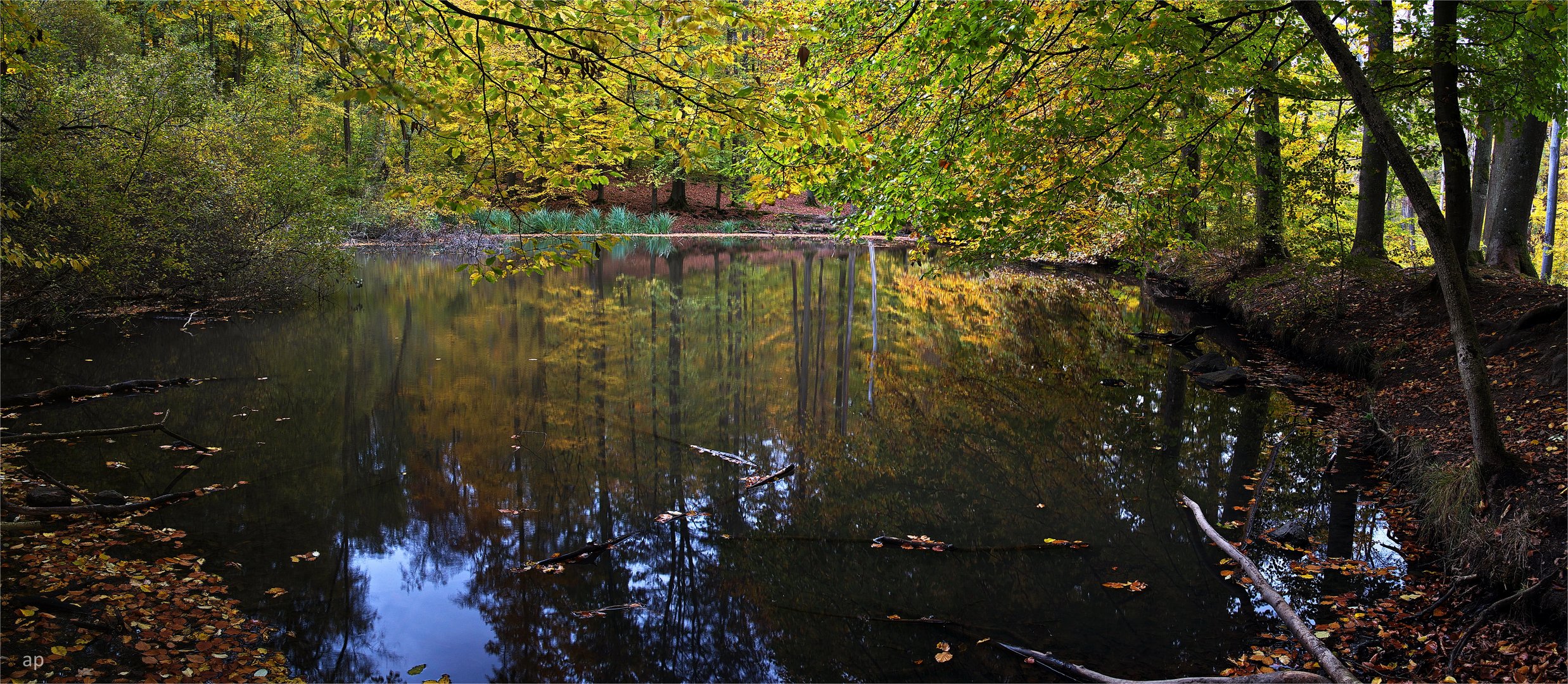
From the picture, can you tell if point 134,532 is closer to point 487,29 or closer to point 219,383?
point 487,29

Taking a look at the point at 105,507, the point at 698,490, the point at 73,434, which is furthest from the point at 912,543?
the point at 73,434

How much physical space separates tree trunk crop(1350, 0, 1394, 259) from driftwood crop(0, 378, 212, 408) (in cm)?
1307

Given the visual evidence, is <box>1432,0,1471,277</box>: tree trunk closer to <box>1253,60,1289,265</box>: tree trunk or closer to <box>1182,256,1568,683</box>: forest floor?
<box>1182,256,1568,683</box>: forest floor

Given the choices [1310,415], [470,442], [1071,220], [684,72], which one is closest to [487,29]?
[684,72]

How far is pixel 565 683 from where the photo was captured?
13.4 feet

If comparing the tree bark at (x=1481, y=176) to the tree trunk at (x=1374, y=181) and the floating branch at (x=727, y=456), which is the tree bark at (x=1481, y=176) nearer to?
the tree trunk at (x=1374, y=181)

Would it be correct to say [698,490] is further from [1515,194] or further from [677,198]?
[677,198]

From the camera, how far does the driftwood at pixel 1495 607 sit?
3.81m

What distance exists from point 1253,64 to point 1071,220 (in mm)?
2360

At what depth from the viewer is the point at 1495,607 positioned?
404cm

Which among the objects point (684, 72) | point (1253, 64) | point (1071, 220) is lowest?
point (1071, 220)

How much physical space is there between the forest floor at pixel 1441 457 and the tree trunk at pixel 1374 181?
0.46m

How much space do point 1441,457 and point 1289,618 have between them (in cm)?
311

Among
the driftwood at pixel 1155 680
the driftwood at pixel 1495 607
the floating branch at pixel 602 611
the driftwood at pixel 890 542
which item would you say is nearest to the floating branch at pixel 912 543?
the driftwood at pixel 890 542
